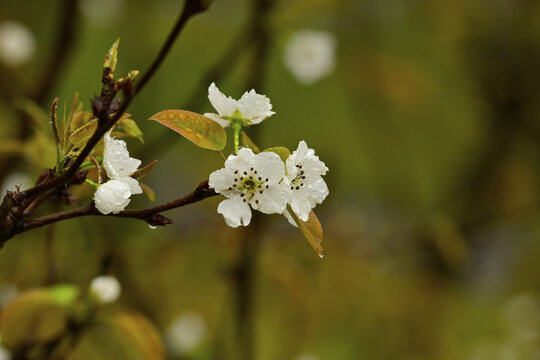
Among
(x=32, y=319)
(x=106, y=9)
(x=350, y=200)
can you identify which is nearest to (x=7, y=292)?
(x=32, y=319)

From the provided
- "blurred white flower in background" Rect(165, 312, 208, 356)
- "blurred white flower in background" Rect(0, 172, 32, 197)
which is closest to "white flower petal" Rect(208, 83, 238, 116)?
"blurred white flower in background" Rect(0, 172, 32, 197)

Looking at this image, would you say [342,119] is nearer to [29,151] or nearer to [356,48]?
[356,48]

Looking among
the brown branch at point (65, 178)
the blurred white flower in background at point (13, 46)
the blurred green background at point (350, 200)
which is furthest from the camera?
the blurred white flower in background at point (13, 46)

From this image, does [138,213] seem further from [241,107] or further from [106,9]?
[106,9]

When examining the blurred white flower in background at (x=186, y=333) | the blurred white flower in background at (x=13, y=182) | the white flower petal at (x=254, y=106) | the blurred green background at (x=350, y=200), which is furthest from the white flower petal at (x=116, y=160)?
the blurred white flower in background at (x=186, y=333)

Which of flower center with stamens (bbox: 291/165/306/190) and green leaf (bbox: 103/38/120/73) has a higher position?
green leaf (bbox: 103/38/120/73)

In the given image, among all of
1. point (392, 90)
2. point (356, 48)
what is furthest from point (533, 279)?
point (356, 48)

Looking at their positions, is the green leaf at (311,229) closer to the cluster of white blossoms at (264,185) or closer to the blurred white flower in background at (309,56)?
the cluster of white blossoms at (264,185)

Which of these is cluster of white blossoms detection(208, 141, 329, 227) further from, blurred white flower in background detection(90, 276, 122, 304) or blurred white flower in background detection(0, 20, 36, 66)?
blurred white flower in background detection(0, 20, 36, 66)
